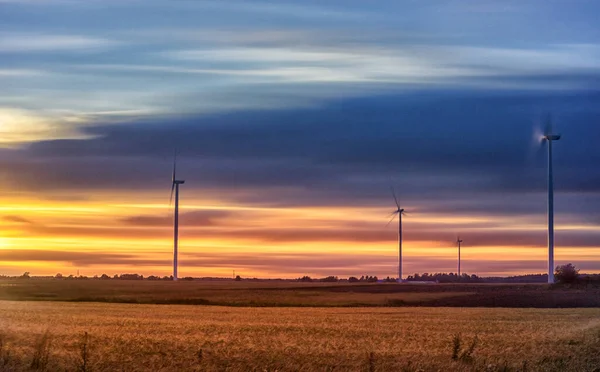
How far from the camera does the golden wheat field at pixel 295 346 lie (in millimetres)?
32156

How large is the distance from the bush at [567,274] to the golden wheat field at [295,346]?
81.8m

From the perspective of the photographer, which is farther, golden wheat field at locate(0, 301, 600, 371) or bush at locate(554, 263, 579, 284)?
bush at locate(554, 263, 579, 284)

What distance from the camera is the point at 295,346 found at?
3984 cm

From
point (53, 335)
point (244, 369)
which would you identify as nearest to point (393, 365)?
point (244, 369)

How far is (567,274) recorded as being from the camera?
14550 cm

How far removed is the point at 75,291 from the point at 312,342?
260 feet

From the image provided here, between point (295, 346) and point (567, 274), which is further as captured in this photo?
point (567, 274)

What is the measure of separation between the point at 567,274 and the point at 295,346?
113m

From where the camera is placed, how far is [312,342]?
4366 centimetres

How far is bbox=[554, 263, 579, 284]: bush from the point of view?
143m

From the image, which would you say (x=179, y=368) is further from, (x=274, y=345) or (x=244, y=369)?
(x=274, y=345)

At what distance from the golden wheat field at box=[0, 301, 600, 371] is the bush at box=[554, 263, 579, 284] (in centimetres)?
8182

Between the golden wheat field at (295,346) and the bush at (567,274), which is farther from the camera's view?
the bush at (567,274)

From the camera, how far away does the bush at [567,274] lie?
143375 millimetres
